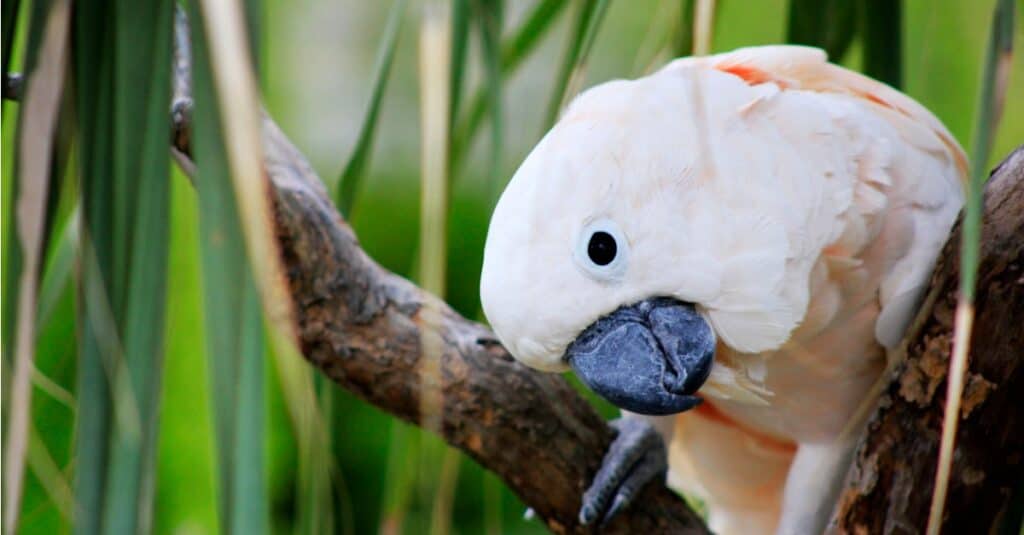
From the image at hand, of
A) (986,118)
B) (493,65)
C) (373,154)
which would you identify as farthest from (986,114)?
(373,154)

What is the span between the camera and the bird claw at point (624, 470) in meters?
1.05

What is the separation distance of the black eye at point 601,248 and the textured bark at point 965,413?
0.23 metres

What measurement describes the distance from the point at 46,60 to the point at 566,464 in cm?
71

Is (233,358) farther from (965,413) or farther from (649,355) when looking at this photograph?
(965,413)

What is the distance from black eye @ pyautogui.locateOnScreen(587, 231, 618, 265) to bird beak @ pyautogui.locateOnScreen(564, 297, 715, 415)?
0.14 ft

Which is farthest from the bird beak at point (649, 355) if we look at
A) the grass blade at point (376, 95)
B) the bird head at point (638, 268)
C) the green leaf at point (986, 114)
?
the green leaf at point (986, 114)

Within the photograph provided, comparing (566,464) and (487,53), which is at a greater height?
(487,53)

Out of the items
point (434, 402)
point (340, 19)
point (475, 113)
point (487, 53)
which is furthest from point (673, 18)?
point (340, 19)

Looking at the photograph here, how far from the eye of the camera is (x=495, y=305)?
31.9 inches

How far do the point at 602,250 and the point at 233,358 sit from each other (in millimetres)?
441

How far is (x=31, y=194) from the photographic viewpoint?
1.40 feet

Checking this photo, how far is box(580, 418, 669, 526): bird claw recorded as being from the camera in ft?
3.43

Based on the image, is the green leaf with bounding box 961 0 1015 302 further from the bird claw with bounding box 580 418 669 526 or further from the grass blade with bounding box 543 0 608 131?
the bird claw with bounding box 580 418 669 526

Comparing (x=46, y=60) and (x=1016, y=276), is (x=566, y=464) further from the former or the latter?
(x=46, y=60)
